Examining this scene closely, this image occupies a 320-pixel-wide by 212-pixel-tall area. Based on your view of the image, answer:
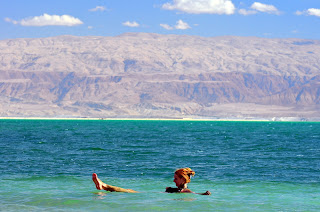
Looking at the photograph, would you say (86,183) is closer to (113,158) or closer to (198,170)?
(198,170)

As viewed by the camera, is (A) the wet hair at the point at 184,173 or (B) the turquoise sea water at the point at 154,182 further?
(B) the turquoise sea water at the point at 154,182

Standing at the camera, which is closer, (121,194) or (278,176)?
(121,194)

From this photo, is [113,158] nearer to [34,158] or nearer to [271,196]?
[34,158]

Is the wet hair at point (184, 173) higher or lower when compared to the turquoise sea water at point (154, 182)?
higher

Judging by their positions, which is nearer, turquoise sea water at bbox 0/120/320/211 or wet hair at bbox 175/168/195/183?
wet hair at bbox 175/168/195/183

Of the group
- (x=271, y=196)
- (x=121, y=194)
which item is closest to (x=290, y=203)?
(x=271, y=196)

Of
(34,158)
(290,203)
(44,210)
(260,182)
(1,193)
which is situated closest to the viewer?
(44,210)

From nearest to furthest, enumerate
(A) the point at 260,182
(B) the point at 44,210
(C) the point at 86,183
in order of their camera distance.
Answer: (B) the point at 44,210 → (C) the point at 86,183 → (A) the point at 260,182

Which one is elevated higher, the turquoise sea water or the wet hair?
the wet hair

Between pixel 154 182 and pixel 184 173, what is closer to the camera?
pixel 184 173

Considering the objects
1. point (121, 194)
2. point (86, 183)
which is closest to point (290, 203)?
point (121, 194)

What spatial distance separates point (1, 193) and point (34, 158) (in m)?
21.3

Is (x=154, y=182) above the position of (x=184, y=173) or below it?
below

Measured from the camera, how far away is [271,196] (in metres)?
23.5
